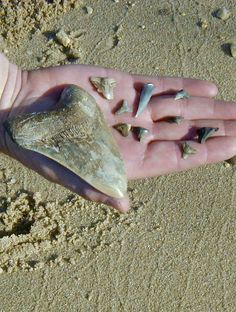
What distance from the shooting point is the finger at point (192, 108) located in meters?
2.70

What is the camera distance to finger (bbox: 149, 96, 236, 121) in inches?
106

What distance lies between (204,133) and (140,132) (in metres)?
0.27

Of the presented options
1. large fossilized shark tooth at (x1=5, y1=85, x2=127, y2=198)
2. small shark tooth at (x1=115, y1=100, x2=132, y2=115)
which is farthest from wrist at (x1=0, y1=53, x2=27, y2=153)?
small shark tooth at (x1=115, y1=100, x2=132, y2=115)

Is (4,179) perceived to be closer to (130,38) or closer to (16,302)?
(16,302)

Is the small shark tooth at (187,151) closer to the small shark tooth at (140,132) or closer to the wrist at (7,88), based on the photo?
the small shark tooth at (140,132)

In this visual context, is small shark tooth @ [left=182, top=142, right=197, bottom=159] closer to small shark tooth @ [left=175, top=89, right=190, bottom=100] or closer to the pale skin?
the pale skin

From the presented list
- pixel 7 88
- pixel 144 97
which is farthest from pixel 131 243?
pixel 7 88

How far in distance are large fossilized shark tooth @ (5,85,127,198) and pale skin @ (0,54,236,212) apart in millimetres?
77

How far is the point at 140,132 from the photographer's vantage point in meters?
2.58

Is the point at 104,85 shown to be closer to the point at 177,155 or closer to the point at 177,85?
the point at 177,85

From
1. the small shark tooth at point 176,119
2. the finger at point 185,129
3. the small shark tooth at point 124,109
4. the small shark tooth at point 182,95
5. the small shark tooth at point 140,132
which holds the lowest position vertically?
the finger at point 185,129

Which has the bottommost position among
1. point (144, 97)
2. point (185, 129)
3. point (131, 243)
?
point (131, 243)

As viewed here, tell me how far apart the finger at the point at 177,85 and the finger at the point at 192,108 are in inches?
3.5

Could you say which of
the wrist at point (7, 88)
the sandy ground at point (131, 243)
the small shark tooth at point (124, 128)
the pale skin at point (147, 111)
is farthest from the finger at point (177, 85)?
the wrist at point (7, 88)
